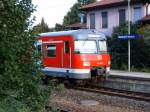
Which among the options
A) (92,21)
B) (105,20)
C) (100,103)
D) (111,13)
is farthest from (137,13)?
(100,103)

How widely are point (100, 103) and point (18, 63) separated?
8.31 meters

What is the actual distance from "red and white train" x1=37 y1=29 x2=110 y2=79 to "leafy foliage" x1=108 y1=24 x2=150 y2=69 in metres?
12.6

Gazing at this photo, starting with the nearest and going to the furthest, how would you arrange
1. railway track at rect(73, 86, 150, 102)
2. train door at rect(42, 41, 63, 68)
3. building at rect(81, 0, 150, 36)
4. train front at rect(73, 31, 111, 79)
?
railway track at rect(73, 86, 150, 102)
train front at rect(73, 31, 111, 79)
train door at rect(42, 41, 63, 68)
building at rect(81, 0, 150, 36)

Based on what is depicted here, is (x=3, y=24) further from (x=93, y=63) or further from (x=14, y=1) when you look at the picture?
(x=93, y=63)

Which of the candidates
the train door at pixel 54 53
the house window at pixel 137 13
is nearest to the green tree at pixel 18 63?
the train door at pixel 54 53

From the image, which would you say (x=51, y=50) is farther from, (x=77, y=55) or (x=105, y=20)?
(x=105, y=20)

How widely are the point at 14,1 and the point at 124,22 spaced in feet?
106

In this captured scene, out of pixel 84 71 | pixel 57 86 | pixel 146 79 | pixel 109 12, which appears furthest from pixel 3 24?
pixel 109 12

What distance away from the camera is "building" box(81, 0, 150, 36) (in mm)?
40562

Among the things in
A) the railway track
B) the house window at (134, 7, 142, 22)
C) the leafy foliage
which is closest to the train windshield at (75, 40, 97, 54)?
the railway track

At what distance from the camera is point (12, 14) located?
8.16 metres

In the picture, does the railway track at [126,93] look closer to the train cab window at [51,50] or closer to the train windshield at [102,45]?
the train windshield at [102,45]

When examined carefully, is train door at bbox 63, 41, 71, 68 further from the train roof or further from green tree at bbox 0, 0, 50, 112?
green tree at bbox 0, 0, 50, 112

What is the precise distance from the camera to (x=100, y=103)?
16.2 meters
